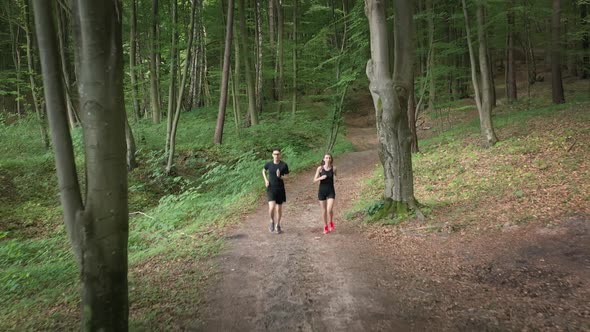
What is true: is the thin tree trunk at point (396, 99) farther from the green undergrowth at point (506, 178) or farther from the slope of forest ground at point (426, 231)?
the slope of forest ground at point (426, 231)

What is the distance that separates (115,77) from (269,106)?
88.2ft

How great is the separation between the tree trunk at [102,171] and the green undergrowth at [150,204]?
1.27 m

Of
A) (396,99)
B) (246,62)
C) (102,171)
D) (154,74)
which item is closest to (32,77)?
(154,74)

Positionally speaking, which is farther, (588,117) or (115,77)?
(588,117)

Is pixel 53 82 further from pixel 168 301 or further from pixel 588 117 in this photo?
pixel 588 117

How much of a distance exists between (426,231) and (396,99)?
296 cm

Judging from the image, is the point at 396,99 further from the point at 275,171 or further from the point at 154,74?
the point at 154,74

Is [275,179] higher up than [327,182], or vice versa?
[275,179]

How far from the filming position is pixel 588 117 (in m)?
14.5

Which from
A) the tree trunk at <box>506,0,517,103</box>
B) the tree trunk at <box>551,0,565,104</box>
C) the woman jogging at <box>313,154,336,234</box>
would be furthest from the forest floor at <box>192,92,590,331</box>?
the tree trunk at <box>506,0,517,103</box>

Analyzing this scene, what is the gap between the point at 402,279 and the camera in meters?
5.81

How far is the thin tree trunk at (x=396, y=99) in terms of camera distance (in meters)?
8.84

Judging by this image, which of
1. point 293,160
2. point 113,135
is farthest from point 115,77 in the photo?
point 293,160

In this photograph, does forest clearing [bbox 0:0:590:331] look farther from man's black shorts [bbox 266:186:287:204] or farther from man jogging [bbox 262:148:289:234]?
man's black shorts [bbox 266:186:287:204]
